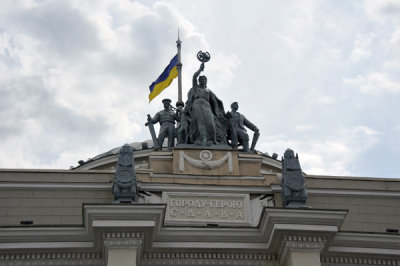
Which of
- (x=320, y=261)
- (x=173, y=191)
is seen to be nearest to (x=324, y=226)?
(x=320, y=261)

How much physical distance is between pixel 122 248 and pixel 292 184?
5320 millimetres

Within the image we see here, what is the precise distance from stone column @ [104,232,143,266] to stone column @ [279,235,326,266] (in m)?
4.02

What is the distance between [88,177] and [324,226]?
7.42 meters

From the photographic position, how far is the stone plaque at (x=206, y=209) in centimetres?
2041

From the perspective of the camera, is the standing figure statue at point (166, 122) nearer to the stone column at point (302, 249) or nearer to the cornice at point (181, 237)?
the cornice at point (181, 237)

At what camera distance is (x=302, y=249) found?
61.8ft

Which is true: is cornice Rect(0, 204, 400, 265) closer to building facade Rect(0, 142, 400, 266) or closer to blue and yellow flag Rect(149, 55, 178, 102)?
building facade Rect(0, 142, 400, 266)

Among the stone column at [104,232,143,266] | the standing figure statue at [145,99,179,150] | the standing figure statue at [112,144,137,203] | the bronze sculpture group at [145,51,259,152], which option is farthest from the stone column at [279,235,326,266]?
the standing figure statue at [145,99,179,150]

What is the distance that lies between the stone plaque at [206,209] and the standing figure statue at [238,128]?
115 inches

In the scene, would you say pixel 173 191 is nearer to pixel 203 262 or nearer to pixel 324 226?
pixel 203 262

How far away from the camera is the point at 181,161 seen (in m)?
22.0

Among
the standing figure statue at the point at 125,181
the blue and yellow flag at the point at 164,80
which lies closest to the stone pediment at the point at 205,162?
the standing figure statue at the point at 125,181

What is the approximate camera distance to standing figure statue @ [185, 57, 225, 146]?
75.0 ft

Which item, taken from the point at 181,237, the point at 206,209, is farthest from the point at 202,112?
the point at 181,237
